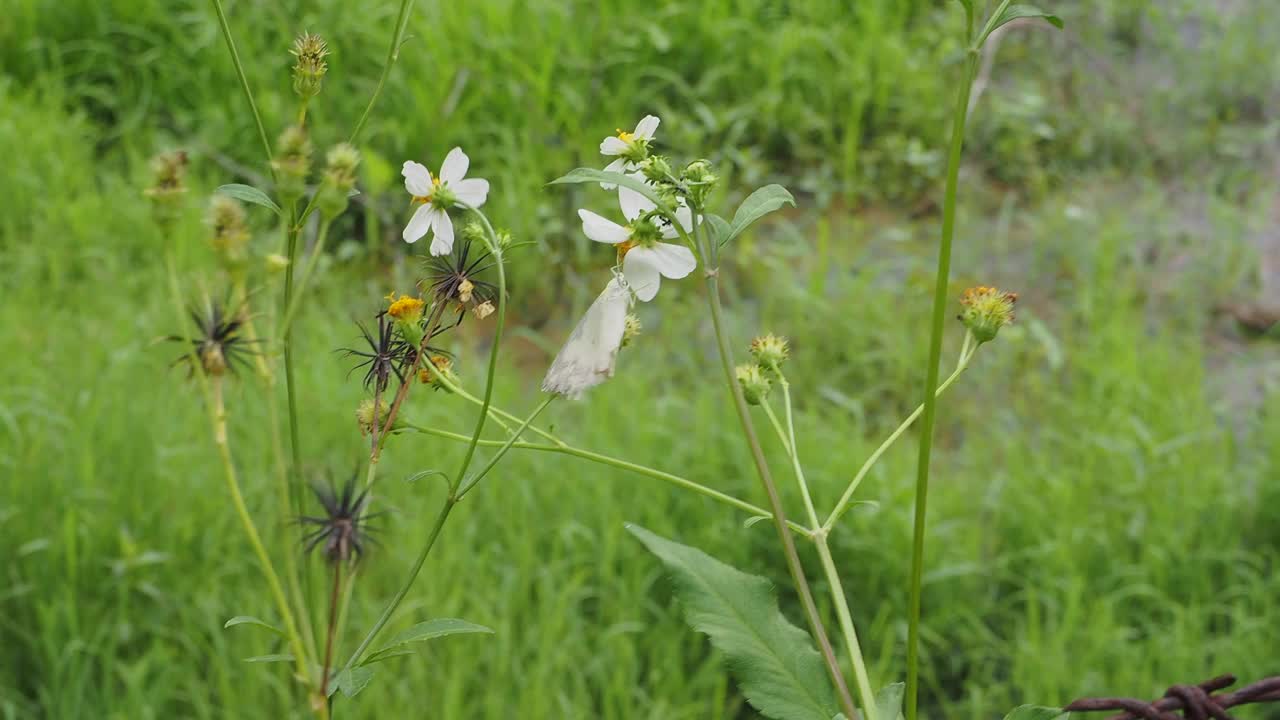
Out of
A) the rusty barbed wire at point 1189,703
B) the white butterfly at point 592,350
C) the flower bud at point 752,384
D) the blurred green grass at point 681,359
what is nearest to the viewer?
the white butterfly at point 592,350

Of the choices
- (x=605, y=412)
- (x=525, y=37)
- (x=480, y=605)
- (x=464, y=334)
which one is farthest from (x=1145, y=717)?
(x=525, y=37)

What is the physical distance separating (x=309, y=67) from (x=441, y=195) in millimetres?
76

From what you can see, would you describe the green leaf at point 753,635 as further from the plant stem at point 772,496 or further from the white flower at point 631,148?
the white flower at point 631,148

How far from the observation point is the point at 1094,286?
2.84 meters

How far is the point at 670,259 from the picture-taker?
579mm

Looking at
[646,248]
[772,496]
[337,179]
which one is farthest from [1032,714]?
[337,179]

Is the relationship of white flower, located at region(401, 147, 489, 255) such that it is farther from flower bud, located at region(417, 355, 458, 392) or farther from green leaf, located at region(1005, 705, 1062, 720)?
green leaf, located at region(1005, 705, 1062, 720)

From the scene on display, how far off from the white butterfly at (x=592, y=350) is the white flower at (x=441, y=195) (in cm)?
7

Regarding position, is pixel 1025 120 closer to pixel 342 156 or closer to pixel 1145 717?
pixel 1145 717

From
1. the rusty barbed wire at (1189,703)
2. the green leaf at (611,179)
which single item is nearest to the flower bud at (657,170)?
the green leaf at (611,179)

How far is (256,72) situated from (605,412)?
4.84ft

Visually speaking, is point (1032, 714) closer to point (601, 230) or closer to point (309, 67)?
point (601, 230)

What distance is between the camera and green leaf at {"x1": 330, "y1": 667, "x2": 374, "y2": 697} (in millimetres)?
509

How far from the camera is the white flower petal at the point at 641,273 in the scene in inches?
22.5
